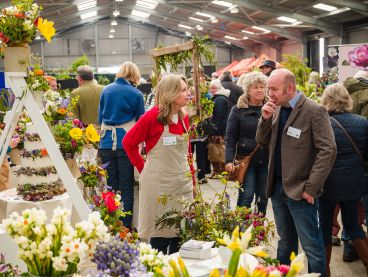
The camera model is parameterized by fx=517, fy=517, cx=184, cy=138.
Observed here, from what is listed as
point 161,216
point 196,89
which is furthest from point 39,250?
point 196,89

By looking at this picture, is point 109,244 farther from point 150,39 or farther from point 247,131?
point 150,39

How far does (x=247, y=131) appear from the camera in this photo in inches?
150

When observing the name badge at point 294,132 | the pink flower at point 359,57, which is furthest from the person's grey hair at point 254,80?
the pink flower at point 359,57

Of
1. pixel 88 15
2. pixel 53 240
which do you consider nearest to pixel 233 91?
pixel 53 240

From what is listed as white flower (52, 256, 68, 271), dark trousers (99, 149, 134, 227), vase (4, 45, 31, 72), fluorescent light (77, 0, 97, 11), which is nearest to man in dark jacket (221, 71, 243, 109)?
dark trousers (99, 149, 134, 227)

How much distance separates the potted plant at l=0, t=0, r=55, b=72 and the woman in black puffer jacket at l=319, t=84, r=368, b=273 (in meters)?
1.92

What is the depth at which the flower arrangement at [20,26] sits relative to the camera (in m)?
2.01

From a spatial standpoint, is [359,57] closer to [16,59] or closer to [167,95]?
[167,95]

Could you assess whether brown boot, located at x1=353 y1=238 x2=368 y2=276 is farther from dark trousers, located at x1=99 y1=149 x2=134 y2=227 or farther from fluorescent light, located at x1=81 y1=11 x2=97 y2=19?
fluorescent light, located at x1=81 y1=11 x2=97 y2=19

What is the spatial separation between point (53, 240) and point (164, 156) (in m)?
1.61

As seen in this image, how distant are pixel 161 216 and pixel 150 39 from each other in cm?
2303

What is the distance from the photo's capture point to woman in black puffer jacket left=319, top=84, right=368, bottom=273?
3.20m

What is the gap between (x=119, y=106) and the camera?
405 centimetres

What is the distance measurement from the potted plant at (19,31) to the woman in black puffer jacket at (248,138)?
1973 mm
